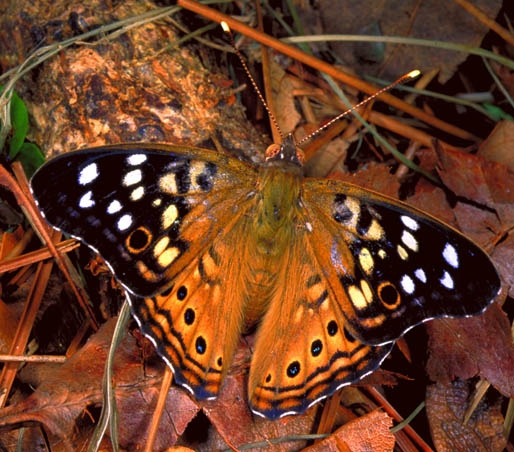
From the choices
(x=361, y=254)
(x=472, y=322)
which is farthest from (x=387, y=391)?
(x=361, y=254)

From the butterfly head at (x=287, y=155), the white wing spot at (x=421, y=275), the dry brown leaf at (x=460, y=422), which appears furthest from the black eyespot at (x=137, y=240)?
the dry brown leaf at (x=460, y=422)

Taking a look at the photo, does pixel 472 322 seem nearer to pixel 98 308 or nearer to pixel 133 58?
pixel 98 308

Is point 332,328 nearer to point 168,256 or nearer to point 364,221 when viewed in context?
point 364,221

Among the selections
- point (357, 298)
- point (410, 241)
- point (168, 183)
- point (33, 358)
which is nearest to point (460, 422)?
point (357, 298)

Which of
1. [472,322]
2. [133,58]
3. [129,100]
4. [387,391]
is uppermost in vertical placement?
[133,58]

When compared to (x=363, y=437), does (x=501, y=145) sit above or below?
above

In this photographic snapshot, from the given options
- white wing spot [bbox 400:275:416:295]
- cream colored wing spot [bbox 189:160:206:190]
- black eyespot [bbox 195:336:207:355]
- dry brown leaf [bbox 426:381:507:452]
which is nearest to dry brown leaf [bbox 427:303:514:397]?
dry brown leaf [bbox 426:381:507:452]

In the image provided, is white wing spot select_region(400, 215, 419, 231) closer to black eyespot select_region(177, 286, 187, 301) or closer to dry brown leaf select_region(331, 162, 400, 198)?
dry brown leaf select_region(331, 162, 400, 198)
